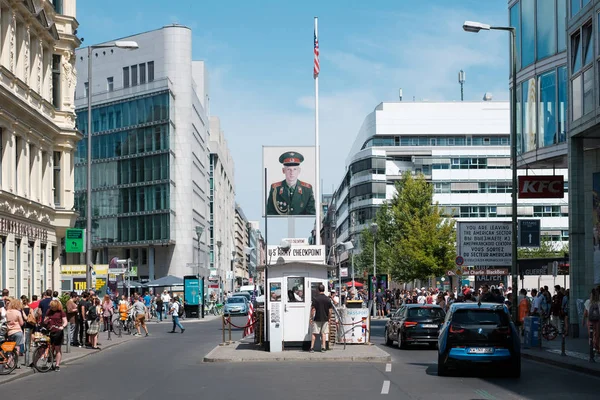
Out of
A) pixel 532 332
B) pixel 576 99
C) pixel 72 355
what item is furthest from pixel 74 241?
pixel 576 99

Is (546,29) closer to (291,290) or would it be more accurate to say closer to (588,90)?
(588,90)

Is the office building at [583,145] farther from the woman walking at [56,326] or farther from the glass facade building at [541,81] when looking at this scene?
the woman walking at [56,326]

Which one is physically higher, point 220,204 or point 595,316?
point 220,204

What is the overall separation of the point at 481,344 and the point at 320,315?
680 cm

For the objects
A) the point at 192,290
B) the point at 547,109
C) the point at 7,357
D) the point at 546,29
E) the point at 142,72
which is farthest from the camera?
the point at 142,72

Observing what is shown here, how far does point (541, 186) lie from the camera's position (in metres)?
33.9

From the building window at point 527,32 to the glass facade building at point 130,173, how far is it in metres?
59.2

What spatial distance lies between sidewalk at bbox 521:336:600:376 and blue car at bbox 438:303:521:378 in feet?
6.54

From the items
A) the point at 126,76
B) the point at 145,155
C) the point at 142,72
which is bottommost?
the point at 145,155

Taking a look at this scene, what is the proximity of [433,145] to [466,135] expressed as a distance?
430 centimetres

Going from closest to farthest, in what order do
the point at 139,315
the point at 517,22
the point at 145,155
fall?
the point at 517,22
the point at 139,315
the point at 145,155

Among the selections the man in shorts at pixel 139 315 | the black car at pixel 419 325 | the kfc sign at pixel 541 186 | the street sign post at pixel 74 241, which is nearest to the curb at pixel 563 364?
the black car at pixel 419 325

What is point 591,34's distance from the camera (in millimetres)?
28953

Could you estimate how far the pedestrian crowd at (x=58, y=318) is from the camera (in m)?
22.1
